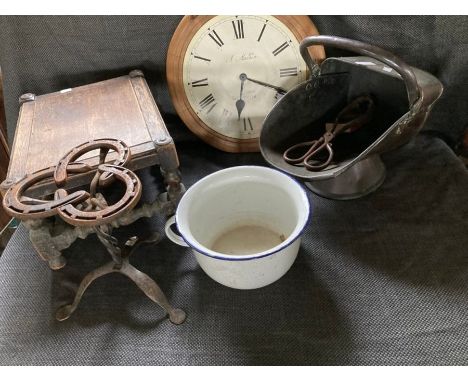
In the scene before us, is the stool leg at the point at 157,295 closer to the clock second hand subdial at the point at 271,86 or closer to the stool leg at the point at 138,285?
the stool leg at the point at 138,285

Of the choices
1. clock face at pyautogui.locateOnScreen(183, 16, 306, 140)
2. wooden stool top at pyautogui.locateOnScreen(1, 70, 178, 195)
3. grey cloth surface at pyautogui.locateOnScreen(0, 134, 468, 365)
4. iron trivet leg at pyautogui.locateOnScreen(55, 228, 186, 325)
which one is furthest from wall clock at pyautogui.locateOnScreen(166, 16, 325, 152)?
iron trivet leg at pyautogui.locateOnScreen(55, 228, 186, 325)

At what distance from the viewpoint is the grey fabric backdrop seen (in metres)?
0.60

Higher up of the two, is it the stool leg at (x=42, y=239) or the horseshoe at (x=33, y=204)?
the horseshoe at (x=33, y=204)

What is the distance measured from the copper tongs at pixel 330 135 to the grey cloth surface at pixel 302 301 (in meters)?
0.10

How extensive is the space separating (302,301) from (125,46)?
614mm

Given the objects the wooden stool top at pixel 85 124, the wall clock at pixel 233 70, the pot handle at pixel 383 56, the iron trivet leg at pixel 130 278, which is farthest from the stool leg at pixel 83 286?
the pot handle at pixel 383 56

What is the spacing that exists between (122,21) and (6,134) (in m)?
0.44

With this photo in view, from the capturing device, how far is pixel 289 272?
691mm

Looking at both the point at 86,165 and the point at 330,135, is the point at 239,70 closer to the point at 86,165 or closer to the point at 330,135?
the point at 330,135

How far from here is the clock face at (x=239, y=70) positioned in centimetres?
78

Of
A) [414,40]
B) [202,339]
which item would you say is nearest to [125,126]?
[202,339]

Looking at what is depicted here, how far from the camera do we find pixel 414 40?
79 cm

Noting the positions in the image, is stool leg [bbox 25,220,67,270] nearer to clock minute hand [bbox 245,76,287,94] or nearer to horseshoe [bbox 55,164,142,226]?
horseshoe [bbox 55,164,142,226]

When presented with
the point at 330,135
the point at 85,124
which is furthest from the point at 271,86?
the point at 85,124
